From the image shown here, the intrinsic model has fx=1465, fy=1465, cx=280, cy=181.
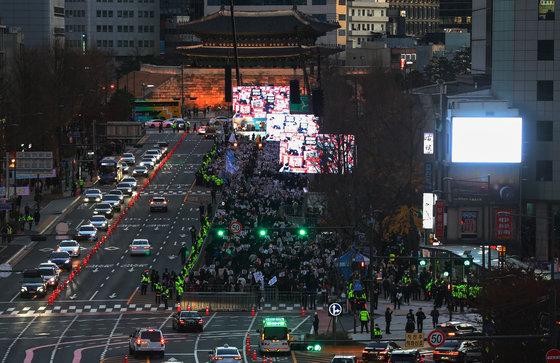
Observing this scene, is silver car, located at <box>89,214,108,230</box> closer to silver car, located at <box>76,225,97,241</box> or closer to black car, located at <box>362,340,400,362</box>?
silver car, located at <box>76,225,97,241</box>

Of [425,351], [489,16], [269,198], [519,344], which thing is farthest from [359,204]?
[519,344]

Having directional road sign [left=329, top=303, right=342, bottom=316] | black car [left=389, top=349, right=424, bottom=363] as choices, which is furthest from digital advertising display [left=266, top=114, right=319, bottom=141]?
black car [left=389, top=349, right=424, bottom=363]

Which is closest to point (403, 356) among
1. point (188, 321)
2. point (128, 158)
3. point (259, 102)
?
point (188, 321)

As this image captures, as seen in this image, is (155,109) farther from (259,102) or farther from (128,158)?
(128,158)

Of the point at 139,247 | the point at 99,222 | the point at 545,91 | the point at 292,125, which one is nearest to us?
the point at 139,247

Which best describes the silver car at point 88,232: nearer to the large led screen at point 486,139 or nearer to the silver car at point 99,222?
the silver car at point 99,222

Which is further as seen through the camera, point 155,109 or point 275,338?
point 155,109
